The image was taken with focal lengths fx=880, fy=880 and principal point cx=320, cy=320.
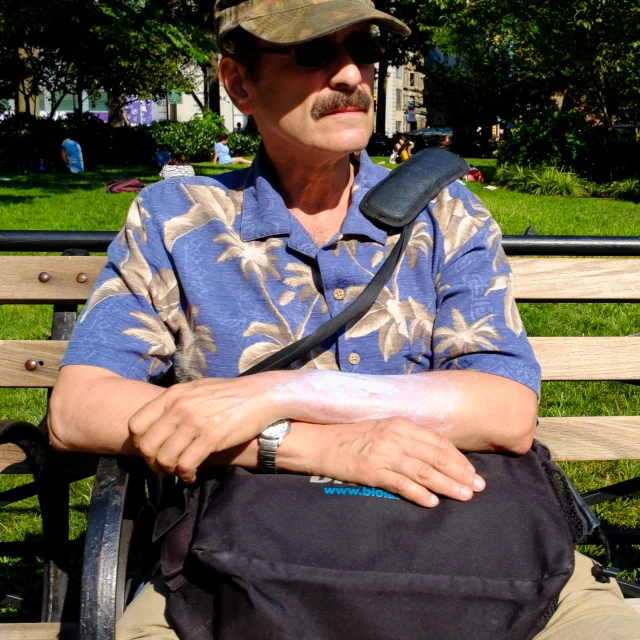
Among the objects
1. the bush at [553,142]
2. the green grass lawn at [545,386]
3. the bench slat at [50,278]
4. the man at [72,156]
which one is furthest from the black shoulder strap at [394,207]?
the man at [72,156]

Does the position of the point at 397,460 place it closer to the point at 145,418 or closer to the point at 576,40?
the point at 145,418

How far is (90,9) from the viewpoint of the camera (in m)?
15.7

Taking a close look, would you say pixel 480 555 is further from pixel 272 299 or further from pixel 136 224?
pixel 136 224

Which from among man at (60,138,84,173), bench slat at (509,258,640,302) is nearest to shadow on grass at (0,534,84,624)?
bench slat at (509,258,640,302)

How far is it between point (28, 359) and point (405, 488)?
1380mm

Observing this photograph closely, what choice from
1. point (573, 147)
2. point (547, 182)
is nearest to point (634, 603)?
point (547, 182)

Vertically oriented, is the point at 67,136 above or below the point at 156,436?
below

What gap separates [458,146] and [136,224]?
138 ft

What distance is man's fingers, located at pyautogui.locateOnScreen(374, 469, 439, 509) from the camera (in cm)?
177

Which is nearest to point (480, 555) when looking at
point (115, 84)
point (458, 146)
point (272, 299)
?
point (272, 299)

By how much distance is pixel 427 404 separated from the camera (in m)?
1.96

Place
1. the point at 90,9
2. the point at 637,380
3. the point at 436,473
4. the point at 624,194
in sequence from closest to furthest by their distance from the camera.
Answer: the point at 436,473 < the point at 637,380 < the point at 90,9 < the point at 624,194

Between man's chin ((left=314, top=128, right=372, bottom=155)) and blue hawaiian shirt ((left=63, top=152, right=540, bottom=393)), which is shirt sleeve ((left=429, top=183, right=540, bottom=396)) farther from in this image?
man's chin ((left=314, top=128, right=372, bottom=155))

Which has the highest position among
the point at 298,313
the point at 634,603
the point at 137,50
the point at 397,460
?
the point at 298,313
